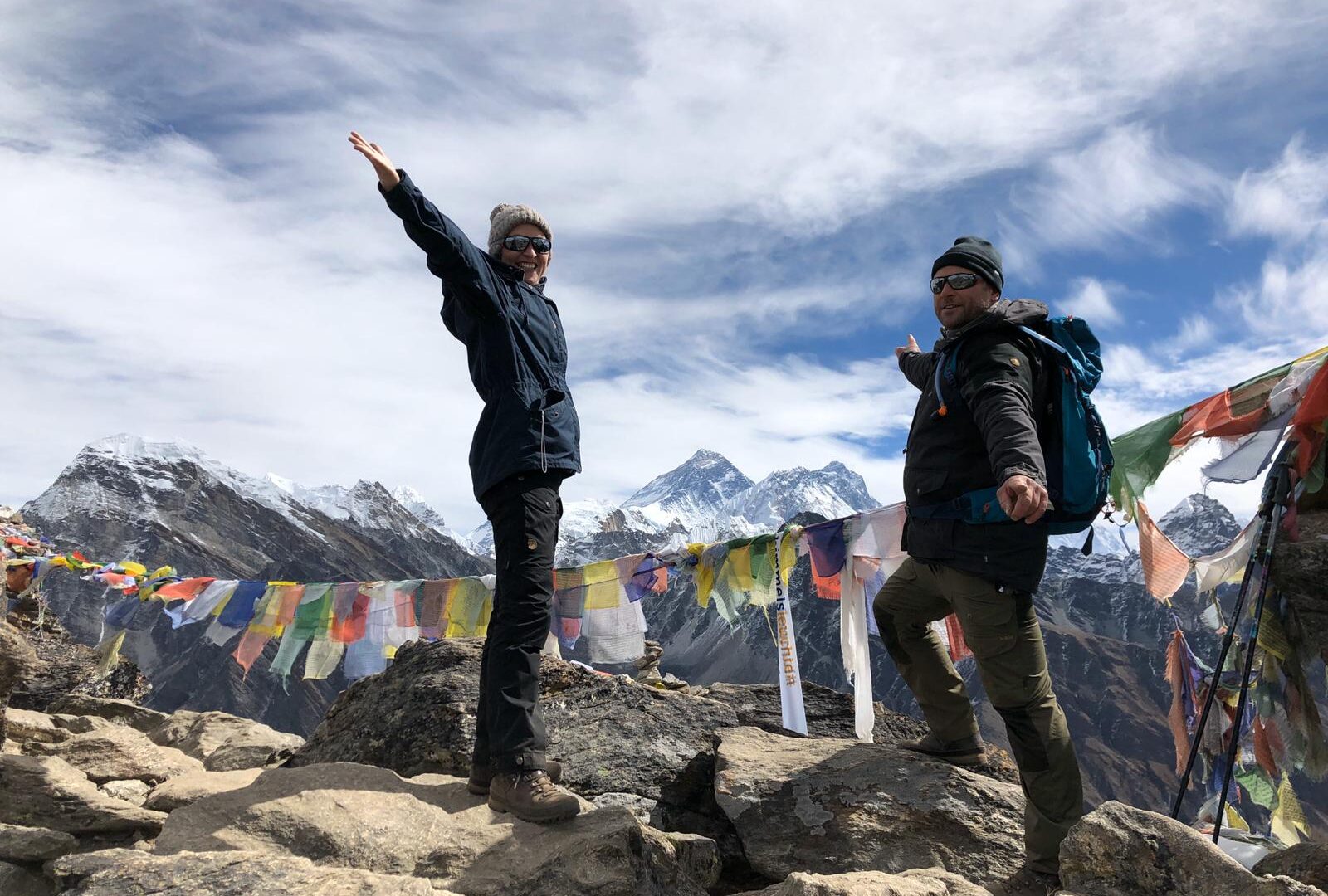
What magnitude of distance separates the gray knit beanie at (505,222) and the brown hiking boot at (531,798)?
2746mm

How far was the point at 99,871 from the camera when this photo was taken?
3.05 meters

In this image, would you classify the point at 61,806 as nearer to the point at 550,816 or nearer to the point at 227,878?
the point at 227,878

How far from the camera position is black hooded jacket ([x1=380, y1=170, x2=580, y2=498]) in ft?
13.8

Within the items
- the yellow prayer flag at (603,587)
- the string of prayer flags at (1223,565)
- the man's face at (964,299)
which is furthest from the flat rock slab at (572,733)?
the string of prayer flags at (1223,565)

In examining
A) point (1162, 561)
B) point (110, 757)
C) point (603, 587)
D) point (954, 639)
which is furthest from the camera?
point (603, 587)

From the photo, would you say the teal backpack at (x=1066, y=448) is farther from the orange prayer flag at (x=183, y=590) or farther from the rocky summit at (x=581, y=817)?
the orange prayer flag at (x=183, y=590)

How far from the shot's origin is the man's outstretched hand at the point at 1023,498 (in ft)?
11.8

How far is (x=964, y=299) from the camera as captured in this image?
15.0 feet

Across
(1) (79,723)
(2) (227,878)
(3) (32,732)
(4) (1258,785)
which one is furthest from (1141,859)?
(1) (79,723)

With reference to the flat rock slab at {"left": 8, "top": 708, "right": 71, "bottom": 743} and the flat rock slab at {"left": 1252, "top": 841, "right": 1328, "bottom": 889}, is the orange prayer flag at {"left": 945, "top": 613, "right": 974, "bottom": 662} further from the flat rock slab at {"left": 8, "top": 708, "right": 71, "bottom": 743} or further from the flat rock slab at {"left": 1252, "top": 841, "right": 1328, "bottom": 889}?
the flat rock slab at {"left": 8, "top": 708, "right": 71, "bottom": 743}

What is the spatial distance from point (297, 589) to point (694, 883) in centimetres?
1050

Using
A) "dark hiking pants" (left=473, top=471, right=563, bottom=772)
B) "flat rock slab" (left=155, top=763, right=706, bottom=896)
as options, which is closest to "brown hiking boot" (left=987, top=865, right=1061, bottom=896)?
"flat rock slab" (left=155, top=763, right=706, bottom=896)

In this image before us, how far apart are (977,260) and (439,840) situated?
151 inches

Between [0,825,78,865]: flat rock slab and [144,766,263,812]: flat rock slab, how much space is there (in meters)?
0.78
